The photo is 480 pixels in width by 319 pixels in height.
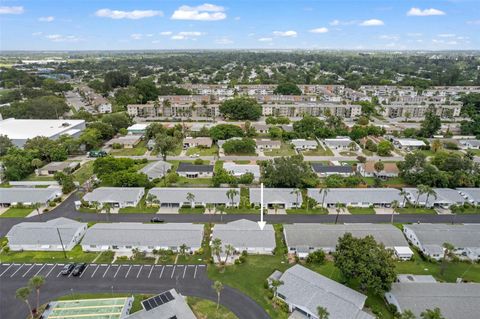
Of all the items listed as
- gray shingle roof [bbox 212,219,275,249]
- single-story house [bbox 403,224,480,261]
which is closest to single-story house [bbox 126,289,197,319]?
gray shingle roof [bbox 212,219,275,249]

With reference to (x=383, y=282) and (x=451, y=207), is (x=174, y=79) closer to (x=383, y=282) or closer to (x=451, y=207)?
(x=451, y=207)

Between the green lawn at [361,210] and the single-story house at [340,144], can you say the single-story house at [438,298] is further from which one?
the single-story house at [340,144]

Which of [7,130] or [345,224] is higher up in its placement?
[7,130]

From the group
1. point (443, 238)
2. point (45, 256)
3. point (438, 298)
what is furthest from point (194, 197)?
point (443, 238)

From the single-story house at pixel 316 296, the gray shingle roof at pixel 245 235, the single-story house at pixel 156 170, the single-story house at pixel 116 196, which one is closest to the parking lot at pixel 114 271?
the gray shingle roof at pixel 245 235

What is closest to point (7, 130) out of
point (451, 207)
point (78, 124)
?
point (78, 124)

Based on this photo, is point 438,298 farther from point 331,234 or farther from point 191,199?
point 191,199

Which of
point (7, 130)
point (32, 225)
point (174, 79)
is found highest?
point (174, 79)

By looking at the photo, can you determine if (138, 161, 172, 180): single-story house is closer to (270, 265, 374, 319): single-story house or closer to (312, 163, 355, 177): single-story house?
(312, 163, 355, 177): single-story house
